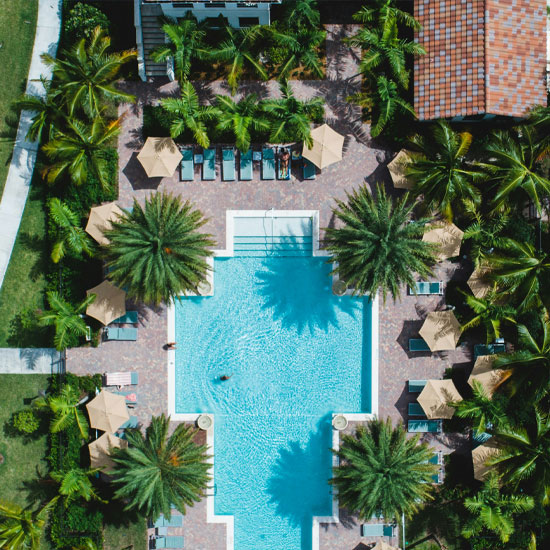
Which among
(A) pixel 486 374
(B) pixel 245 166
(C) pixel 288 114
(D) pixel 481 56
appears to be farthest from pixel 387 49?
(A) pixel 486 374

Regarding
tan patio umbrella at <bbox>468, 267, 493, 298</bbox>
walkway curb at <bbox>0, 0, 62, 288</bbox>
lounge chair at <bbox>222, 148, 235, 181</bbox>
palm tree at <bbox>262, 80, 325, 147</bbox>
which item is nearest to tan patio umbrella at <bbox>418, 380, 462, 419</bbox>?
tan patio umbrella at <bbox>468, 267, 493, 298</bbox>

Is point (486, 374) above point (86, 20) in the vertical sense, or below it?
below

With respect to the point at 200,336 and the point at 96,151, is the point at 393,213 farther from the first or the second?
the point at 96,151

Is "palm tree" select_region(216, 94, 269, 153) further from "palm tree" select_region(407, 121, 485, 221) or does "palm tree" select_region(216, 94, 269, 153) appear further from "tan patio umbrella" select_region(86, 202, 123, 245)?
"palm tree" select_region(407, 121, 485, 221)

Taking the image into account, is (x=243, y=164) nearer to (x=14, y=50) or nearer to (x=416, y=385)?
(x=14, y=50)

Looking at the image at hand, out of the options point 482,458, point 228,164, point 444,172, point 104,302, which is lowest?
point 482,458

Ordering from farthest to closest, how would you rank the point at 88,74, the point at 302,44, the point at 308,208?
1. the point at 308,208
2. the point at 302,44
3. the point at 88,74

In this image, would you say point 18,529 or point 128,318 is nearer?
point 18,529

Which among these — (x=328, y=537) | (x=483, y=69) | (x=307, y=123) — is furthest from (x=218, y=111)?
(x=328, y=537)
